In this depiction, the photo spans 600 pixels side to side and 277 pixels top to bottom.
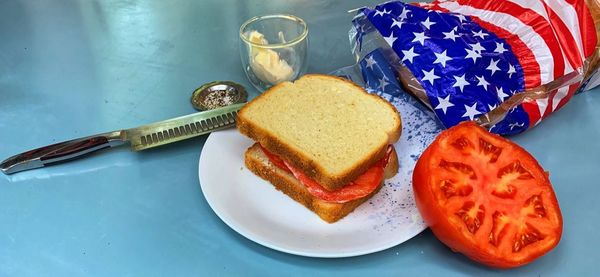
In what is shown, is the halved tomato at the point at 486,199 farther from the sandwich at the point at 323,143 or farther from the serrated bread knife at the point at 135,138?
the serrated bread knife at the point at 135,138

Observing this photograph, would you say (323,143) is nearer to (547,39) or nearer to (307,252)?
(307,252)

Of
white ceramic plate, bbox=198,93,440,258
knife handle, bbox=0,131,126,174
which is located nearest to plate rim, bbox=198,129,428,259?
white ceramic plate, bbox=198,93,440,258

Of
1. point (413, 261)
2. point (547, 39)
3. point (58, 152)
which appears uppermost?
point (547, 39)

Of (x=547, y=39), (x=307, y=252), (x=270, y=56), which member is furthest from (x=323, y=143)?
(x=547, y=39)

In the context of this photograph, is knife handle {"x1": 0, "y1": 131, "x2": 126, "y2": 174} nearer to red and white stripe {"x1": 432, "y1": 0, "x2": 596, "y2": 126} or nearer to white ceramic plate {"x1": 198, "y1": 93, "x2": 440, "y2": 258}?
white ceramic plate {"x1": 198, "y1": 93, "x2": 440, "y2": 258}

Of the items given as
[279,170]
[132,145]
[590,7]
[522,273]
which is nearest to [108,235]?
[132,145]

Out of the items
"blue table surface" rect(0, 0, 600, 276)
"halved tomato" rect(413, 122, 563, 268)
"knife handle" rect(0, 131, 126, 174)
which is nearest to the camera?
"halved tomato" rect(413, 122, 563, 268)
